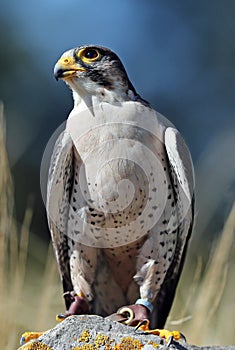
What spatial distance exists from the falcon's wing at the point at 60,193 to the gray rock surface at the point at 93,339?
121 centimetres

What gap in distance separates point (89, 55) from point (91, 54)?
0.02 metres

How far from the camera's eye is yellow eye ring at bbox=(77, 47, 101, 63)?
3.70 metres

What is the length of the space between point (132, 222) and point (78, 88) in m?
0.66

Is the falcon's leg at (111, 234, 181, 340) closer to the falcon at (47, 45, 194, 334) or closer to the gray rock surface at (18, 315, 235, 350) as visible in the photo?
the falcon at (47, 45, 194, 334)

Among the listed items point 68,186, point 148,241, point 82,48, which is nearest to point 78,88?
point 82,48

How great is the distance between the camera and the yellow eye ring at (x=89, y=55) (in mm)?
3701

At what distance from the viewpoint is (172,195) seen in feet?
12.1

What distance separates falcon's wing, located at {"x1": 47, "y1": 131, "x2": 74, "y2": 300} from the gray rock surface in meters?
1.21

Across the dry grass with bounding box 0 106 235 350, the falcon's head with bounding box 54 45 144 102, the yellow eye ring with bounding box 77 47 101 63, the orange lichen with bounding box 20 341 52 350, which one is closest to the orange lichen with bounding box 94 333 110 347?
the orange lichen with bounding box 20 341 52 350

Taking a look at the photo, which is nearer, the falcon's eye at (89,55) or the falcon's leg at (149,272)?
the falcon's leg at (149,272)

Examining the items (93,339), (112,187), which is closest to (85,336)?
(93,339)

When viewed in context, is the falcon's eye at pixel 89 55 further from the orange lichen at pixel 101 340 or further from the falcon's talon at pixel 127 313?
the orange lichen at pixel 101 340

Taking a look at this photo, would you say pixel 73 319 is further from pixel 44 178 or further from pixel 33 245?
pixel 33 245

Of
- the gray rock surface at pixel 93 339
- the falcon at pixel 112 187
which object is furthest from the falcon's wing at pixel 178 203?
the gray rock surface at pixel 93 339
